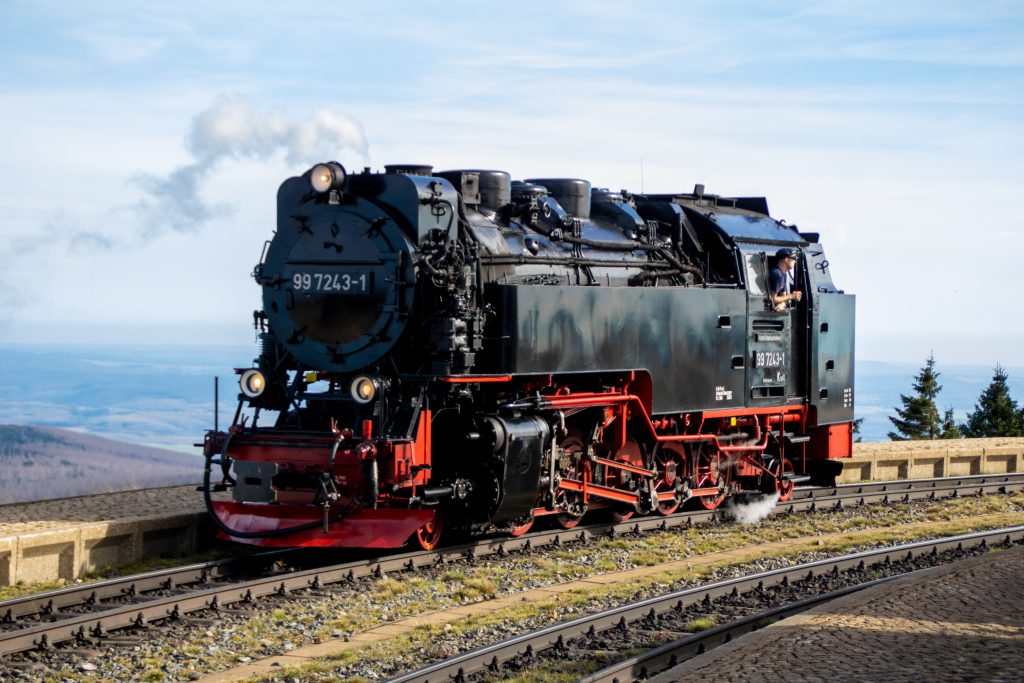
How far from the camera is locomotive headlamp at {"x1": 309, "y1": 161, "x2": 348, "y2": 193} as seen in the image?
1245 centimetres

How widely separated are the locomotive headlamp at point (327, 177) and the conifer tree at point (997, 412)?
25.7m

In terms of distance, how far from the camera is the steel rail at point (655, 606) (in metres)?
8.38

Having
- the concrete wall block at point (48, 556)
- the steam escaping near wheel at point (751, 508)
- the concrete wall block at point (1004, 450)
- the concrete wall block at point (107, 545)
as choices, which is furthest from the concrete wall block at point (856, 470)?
the concrete wall block at point (48, 556)

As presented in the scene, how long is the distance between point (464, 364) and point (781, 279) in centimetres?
557

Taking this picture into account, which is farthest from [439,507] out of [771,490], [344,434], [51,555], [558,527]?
[771,490]

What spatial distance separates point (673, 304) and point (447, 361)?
340cm

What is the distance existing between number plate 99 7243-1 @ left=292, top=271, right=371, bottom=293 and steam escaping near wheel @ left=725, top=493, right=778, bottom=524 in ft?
18.9

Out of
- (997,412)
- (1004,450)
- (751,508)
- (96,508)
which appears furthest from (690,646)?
(997,412)

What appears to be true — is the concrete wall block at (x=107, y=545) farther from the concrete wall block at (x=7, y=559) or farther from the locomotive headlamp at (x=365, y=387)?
the locomotive headlamp at (x=365, y=387)

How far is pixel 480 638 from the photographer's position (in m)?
9.45

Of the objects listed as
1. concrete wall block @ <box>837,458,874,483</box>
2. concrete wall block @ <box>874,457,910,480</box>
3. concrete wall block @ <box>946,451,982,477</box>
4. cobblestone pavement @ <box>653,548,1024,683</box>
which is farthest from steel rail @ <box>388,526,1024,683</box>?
concrete wall block @ <box>946,451,982,477</box>

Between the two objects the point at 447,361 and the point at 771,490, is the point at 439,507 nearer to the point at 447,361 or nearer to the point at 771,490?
the point at 447,361

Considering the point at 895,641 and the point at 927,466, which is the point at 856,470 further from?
the point at 895,641

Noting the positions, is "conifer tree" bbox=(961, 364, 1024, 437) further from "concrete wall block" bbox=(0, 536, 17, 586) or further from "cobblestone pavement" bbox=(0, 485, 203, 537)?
"concrete wall block" bbox=(0, 536, 17, 586)
